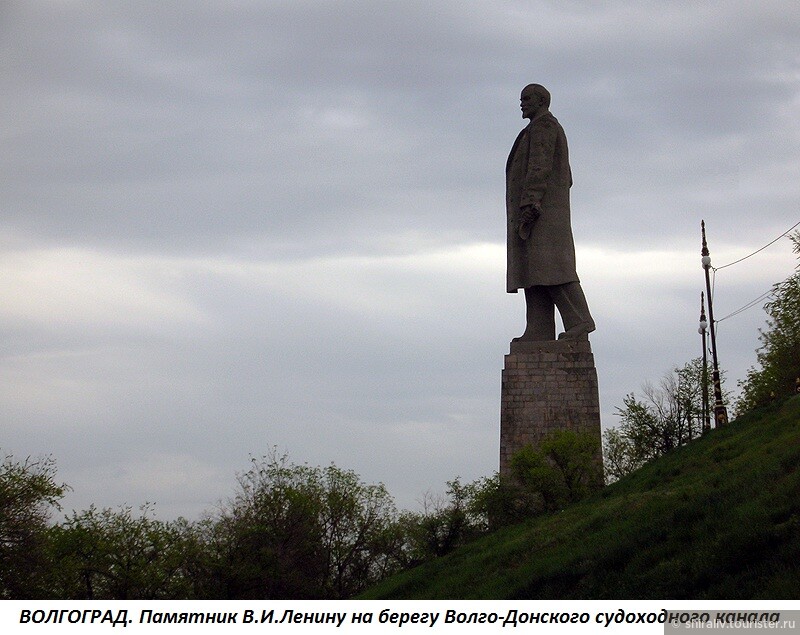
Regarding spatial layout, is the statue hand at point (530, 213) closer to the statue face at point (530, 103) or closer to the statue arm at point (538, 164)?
the statue arm at point (538, 164)

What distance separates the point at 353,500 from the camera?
33094 mm

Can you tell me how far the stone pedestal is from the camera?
27406mm

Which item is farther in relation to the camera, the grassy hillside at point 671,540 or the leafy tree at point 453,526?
the leafy tree at point 453,526

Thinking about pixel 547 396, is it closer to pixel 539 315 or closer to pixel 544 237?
pixel 539 315

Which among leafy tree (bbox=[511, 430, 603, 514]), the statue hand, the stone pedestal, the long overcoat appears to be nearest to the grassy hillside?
leafy tree (bbox=[511, 430, 603, 514])

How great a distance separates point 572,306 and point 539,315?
87 cm

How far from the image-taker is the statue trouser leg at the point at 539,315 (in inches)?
1116

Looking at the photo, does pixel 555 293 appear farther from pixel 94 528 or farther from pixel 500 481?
pixel 94 528

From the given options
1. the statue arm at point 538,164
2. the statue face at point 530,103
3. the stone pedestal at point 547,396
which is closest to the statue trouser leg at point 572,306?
the stone pedestal at point 547,396

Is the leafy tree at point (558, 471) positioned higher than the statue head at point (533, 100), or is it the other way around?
the statue head at point (533, 100)

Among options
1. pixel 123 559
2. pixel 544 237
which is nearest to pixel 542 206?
pixel 544 237

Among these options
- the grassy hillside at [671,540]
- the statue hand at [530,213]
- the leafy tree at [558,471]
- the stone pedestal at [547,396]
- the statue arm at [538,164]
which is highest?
the statue arm at [538,164]

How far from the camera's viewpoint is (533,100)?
29344 mm
